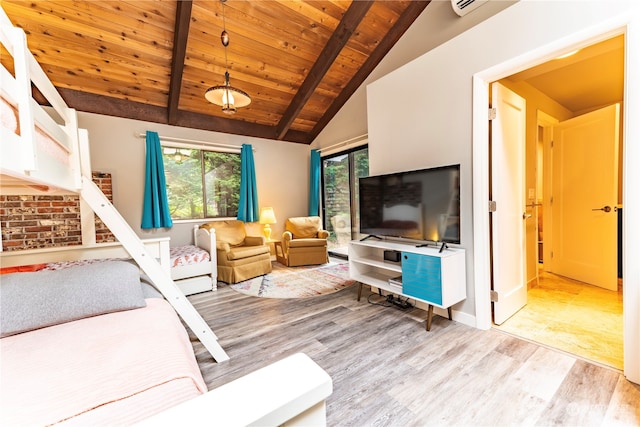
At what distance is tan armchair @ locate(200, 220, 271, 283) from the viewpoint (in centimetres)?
352

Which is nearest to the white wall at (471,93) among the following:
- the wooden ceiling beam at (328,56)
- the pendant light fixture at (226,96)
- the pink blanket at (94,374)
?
the wooden ceiling beam at (328,56)

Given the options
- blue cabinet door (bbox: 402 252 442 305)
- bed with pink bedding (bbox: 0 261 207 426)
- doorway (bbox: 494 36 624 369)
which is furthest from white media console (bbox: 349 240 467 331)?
bed with pink bedding (bbox: 0 261 207 426)

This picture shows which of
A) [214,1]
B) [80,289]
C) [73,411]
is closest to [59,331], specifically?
[80,289]

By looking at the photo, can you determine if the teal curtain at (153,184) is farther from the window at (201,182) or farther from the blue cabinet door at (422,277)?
the blue cabinet door at (422,277)

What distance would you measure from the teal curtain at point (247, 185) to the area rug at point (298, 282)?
1.12 m

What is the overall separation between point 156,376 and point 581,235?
4298 millimetres

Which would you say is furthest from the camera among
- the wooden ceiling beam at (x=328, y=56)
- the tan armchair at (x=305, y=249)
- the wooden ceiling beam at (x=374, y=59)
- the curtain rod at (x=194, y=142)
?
the tan armchair at (x=305, y=249)

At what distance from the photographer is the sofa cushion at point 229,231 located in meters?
3.98

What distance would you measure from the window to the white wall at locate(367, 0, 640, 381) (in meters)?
2.82

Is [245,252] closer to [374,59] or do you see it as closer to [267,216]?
[267,216]

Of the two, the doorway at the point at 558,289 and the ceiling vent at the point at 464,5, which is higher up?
the ceiling vent at the point at 464,5

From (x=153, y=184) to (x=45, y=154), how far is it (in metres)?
2.77

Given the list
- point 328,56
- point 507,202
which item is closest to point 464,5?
point 328,56

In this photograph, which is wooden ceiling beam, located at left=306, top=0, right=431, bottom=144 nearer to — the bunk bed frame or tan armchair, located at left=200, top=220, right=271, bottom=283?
tan armchair, located at left=200, top=220, right=271, bottom=283
